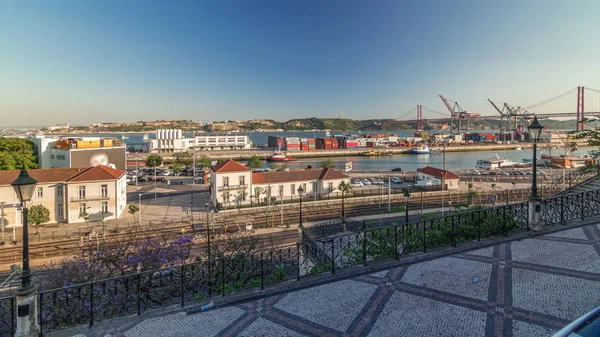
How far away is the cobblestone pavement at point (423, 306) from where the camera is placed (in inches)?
152

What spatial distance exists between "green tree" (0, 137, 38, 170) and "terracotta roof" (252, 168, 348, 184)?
2081 centimetres

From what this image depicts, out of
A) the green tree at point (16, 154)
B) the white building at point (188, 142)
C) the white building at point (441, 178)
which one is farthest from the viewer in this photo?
the white building at point (188, 142)

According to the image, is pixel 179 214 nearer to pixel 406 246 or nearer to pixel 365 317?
pixel 406 246

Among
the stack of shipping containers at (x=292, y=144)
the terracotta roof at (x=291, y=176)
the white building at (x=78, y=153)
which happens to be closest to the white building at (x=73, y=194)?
the white building at (x=78, y=153)

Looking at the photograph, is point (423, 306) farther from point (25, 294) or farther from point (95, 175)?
point (95, 175)

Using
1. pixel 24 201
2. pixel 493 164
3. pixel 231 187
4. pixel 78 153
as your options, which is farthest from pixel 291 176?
pixel 493 164

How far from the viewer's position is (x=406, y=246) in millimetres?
6457

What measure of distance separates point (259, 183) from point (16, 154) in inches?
899

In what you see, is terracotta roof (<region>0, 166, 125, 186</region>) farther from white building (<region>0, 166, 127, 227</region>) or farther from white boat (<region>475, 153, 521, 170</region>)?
white boat (<region>475, 153, 521, 170</region>)

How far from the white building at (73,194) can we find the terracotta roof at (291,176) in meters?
9.93

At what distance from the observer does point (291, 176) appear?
2733 cm

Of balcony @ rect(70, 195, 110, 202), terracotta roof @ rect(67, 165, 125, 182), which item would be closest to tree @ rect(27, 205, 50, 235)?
balcony @ rect(70, 195, 110, 202)

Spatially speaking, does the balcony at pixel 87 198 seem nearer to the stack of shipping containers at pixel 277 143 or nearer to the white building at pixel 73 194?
the white building at pixel 73 194

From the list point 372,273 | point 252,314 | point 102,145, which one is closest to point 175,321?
point 252,314
